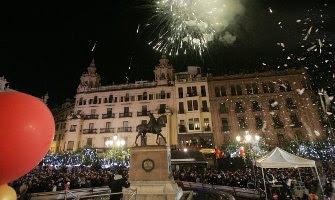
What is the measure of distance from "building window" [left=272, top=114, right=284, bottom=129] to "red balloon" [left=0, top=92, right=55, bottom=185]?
1576 inches

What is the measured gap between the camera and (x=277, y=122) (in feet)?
129

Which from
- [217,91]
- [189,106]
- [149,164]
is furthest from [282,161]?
[217,91]

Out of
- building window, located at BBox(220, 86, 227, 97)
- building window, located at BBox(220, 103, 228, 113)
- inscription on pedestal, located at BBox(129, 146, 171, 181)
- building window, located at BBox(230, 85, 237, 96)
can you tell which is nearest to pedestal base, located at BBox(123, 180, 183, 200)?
inscription on pedestal, located at BBox(129, 146, 171, 181)

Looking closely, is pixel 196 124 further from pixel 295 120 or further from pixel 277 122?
pixel 295 120

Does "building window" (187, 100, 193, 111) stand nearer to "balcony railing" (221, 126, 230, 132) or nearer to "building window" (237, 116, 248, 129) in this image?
"balcony railing" (221, 126, 230, 132)

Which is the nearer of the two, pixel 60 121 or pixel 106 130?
pixel 106 130

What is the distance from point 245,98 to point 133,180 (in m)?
32.9

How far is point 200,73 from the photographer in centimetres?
4547

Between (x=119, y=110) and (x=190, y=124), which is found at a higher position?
(x=119, y=110)

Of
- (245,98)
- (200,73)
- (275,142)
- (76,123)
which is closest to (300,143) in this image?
(275,142)

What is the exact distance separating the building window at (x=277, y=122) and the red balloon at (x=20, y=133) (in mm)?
40018

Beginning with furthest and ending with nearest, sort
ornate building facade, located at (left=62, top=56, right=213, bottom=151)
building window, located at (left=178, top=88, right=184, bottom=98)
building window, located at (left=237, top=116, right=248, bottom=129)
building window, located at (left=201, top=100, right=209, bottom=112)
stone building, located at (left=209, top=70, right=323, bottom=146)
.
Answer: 1. building window, located at (left=178, top=88, right=184, bottom=98)
2. building window, located at (left=201, top=100, right=209, bottom=112)
3. ornate building facade, located at (left=62, top=56, right=213, bottom=151)
4. building window, located at (left=237, top=116, right=248, bottom=129)
5. stone building, located at (left=209, top=70, right=323, bottom=146)

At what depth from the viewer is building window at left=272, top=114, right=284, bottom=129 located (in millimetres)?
38841

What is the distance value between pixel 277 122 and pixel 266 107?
114 inches
